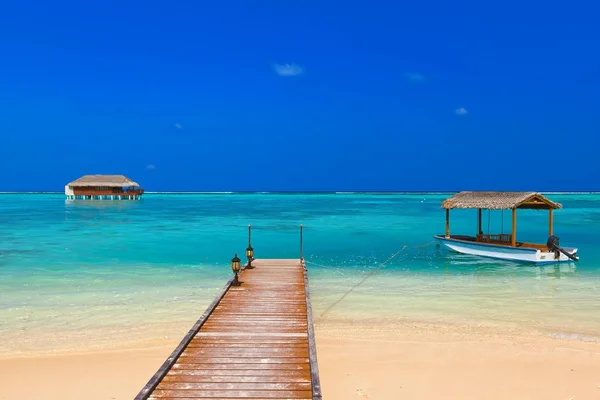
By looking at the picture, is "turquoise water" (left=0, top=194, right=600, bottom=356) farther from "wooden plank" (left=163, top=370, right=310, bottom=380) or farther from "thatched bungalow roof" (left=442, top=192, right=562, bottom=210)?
"wooden plank" (left=163, top=370, right=310, bottom=380)

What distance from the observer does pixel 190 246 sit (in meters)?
24.7

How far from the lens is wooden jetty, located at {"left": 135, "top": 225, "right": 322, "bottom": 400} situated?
5723 millimetres

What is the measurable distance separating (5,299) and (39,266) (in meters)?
5.80

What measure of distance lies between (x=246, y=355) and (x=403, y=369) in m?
2.89

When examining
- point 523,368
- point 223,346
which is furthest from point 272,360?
point 523,368

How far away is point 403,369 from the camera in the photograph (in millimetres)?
7988

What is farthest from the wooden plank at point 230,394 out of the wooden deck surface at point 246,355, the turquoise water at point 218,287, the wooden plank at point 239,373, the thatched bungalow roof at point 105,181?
the thatched bungalow roof at point 105,181

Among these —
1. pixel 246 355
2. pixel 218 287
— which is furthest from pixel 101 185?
pixel 246 355

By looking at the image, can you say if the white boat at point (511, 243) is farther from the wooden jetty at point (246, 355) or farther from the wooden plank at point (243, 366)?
the wooden plank at point (243, 366)

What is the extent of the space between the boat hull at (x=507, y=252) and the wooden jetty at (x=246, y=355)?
1220cm

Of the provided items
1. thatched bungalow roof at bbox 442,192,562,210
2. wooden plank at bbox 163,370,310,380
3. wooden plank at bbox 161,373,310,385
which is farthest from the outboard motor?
wooden plank at bbox 161,373,310,385

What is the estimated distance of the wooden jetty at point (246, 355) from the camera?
572cm

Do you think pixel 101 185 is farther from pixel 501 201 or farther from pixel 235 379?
pixel 235 379

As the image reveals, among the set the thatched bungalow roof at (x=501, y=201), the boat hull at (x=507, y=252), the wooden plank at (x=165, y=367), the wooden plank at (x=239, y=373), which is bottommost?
the boat hull at (x=507, y=252)
